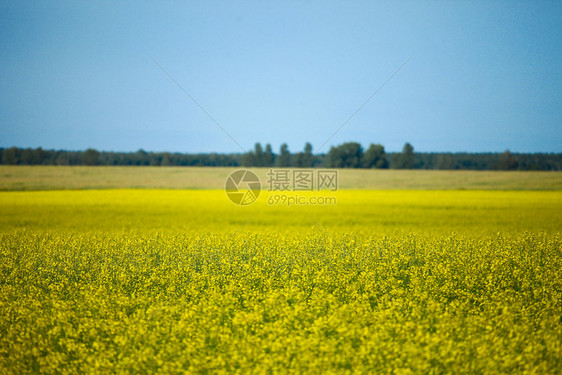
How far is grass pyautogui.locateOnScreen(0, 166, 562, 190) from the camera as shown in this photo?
3966 cm

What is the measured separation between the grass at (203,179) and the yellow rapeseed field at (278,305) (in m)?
31.5

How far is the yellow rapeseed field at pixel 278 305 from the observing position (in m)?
4.69

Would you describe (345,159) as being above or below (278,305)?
above

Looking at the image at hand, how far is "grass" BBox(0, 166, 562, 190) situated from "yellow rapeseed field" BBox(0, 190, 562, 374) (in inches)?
1239

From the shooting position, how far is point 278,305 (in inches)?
232

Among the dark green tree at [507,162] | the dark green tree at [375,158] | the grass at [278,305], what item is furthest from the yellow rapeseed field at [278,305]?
the dark green tree at [507,162]

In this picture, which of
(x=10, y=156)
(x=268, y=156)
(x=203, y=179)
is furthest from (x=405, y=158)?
(x=10, y=156)

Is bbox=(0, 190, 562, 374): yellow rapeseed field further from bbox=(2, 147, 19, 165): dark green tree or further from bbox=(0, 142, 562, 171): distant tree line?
bbox=(2, 147, 19, 165): dark green tree

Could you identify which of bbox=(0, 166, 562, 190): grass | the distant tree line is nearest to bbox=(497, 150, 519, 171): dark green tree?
the distant tree line

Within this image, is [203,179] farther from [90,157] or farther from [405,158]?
[405,158]

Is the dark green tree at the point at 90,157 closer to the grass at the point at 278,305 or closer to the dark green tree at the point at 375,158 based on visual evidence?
the dark green tree at the point at 375,158

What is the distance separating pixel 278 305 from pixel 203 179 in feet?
131

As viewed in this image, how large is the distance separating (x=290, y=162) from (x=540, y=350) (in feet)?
199

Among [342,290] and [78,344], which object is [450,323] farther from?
Answer: [78,344]
